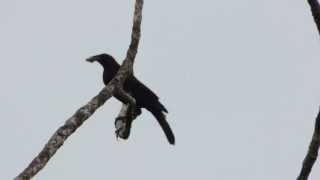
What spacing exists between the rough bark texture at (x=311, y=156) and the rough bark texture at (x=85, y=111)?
5.07ft

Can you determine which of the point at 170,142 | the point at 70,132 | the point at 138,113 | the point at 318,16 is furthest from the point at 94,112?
the point at 170,142

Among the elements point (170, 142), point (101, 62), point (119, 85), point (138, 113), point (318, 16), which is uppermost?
point (318, 16)

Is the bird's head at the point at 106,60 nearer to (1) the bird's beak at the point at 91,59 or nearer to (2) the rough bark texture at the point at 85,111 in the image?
(1) the bird's beak at the point at 91,59

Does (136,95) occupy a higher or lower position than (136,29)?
lower

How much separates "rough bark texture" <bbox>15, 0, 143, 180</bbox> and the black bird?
189cm

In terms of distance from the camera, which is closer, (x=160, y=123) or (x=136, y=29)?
(x=136, y=29)

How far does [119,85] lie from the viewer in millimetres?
6359

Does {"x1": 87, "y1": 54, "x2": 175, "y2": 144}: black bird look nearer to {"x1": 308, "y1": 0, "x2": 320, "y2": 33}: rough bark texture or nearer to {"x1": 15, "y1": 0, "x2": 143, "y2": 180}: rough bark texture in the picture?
{"x1": 15, "y1": 0, "x2": 143, "y2": 180}: rough bark texture

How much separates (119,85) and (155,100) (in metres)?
3.49

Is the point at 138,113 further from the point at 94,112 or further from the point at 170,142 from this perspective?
the point at 94,112

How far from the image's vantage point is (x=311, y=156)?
15.1ft

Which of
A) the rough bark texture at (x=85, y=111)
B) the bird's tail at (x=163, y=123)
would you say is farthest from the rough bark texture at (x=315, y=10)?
the bird's tail at (x=163, y=123)

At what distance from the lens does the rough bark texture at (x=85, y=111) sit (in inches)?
197

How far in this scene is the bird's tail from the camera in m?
9.54
